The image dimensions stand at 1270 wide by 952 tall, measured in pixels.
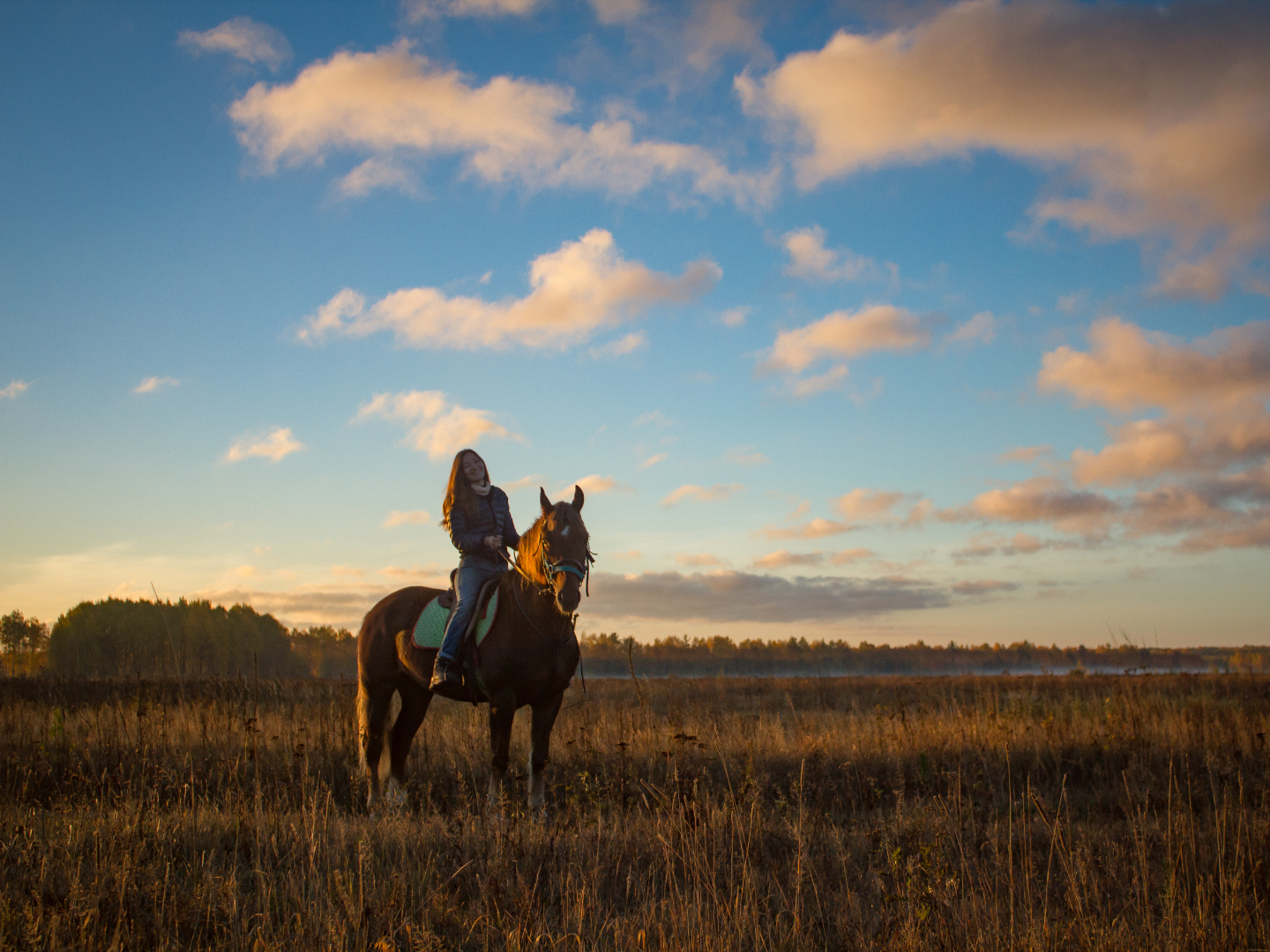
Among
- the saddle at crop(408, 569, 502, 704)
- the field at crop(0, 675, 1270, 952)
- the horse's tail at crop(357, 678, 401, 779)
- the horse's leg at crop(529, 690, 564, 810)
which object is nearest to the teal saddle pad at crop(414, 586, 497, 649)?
the saddle at crop(408, 569, 502, 704)

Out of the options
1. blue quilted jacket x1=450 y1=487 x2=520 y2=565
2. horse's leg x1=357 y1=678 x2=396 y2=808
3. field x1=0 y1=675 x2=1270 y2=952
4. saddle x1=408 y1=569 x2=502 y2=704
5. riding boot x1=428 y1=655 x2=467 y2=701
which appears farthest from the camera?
horse's leg x1=357 y1=678 x2=396 y2=808

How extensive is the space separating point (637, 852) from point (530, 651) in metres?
2.19

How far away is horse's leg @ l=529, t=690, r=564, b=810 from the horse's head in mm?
1170

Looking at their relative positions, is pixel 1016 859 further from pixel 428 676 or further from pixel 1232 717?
pixel 1232 717

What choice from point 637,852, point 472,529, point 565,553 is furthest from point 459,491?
point 637,852

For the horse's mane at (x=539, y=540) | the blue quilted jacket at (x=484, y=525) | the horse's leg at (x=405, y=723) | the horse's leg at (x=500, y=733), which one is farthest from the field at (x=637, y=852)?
the blue quilted jacket at (x=484, y=525)

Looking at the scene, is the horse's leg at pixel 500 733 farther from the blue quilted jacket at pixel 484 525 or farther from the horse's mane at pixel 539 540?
the blue quilted jacket at pixel 484 525

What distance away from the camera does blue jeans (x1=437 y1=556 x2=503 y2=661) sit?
7023 millimetres

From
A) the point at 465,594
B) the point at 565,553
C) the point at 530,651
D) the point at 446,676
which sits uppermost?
the point at 565,553

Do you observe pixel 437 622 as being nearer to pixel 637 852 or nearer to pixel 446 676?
pixel 446 676

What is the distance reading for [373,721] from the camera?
26.1ft

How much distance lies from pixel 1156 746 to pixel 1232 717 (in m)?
4.49

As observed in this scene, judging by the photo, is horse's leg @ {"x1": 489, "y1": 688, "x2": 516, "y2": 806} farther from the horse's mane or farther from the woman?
the horse's mane

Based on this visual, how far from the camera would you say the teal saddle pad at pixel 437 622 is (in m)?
7.13
